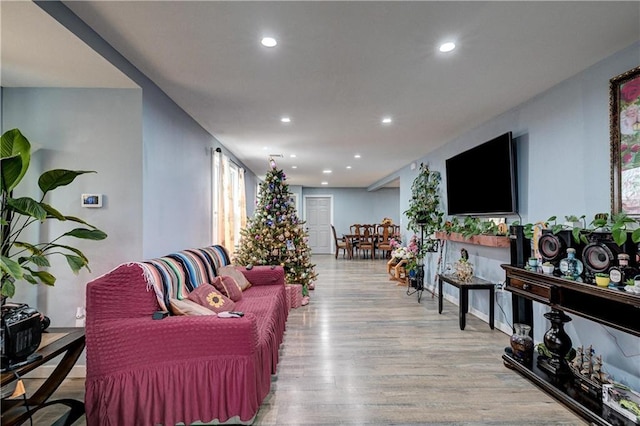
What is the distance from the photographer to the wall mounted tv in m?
3.28

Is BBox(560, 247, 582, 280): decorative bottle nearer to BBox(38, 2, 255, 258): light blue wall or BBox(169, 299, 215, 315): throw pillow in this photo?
BBox(169, 299, 215, 315): throw pillow

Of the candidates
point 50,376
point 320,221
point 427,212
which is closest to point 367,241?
point 320,221

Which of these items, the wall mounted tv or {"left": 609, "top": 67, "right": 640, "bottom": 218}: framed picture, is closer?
{"left": 609, "top": 67, "right": 640, "bottom": 218}: framed picture

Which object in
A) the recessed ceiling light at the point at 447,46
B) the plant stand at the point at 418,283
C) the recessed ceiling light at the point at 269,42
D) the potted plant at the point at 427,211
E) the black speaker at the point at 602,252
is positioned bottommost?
the plant stand at the point at 418,283

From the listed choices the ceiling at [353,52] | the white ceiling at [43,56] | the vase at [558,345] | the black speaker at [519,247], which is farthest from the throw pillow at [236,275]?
the vase at [558,345]

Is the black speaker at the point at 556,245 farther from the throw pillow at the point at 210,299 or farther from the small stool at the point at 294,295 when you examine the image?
the small stool at the point at 294,295

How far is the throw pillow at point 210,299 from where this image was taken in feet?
8.24

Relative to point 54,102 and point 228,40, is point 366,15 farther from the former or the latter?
point 54,102

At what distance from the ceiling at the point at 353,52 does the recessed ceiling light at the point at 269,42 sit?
0.04 meters

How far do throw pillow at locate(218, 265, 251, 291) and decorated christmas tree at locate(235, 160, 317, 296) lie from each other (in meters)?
0.98

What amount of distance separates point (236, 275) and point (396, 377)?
6.35 feet

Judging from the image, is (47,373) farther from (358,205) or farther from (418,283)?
(358,205)

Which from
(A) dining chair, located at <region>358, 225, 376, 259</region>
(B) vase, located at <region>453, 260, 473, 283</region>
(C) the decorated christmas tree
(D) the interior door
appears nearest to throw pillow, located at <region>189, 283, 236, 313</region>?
(C) the decorated christmas tree

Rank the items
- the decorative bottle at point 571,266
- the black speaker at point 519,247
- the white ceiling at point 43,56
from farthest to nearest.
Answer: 1. the black speaker at point 519,247
2. the decorative bottle at point 571,266
3. the white ceiling at point 43,56
